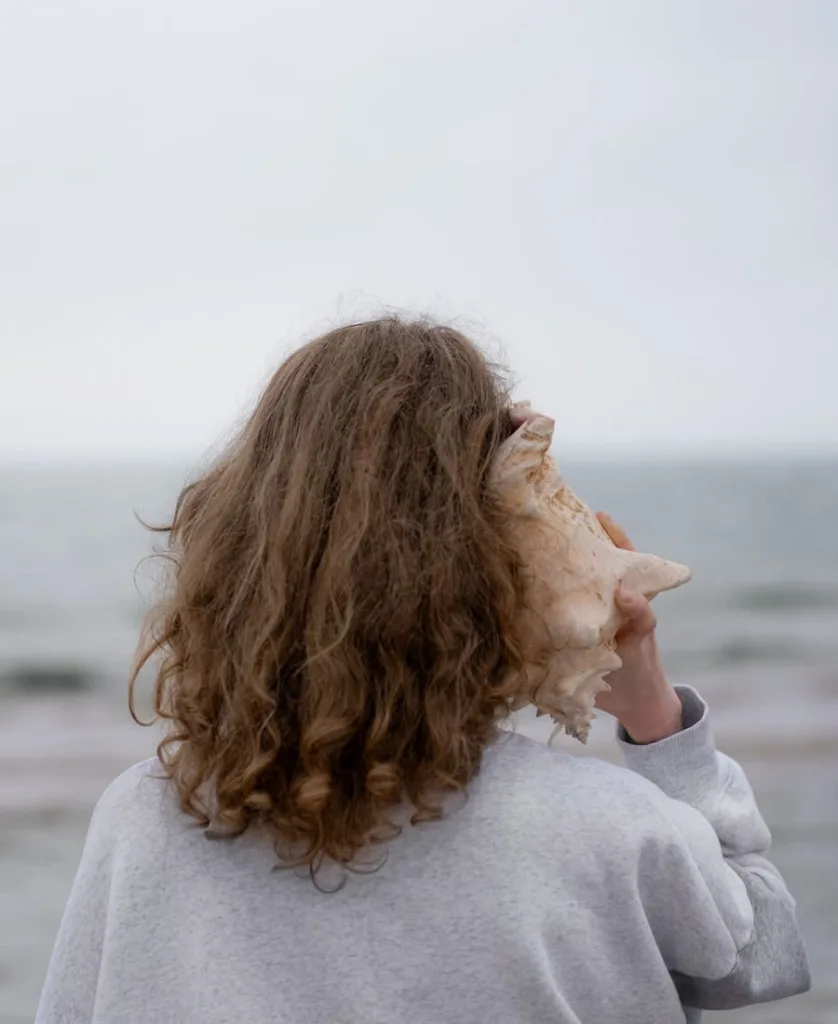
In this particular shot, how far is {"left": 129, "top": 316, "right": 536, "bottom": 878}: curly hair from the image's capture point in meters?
0.94

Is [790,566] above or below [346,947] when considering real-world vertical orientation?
below

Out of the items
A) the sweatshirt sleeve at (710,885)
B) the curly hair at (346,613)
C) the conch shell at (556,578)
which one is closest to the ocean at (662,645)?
the curly hair at (346,613)

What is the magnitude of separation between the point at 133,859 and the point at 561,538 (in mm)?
466

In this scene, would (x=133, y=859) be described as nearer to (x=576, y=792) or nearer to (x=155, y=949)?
(x=155, y=949)

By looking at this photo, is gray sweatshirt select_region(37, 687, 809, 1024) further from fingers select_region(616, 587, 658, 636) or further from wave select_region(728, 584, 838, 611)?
wave select_region(728, 584, 838, 611)

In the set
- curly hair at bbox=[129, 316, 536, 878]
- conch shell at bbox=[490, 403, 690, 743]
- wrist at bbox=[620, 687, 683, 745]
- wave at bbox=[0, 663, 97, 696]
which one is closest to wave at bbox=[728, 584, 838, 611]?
wave at bbox=[0, 663, 97, 696]

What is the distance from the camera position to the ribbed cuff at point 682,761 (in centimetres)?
112

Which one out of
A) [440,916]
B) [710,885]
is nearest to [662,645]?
[710,885]

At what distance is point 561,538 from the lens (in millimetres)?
1057

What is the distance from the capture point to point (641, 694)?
1.16m

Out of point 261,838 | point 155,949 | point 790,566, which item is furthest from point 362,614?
point 790,566

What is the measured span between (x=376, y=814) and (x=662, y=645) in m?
9.13

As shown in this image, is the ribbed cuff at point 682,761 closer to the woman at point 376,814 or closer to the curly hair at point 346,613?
the woman at point 376,814

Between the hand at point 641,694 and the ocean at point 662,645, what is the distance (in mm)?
526
